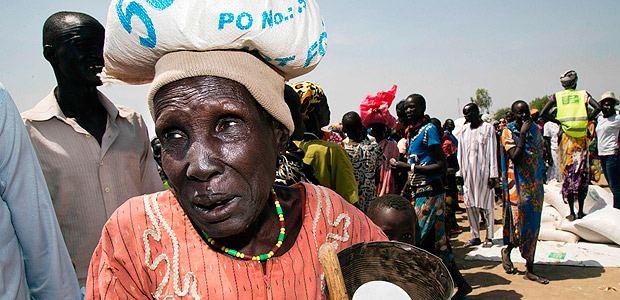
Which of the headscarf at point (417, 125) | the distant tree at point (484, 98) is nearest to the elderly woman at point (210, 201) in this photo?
the headscarf at point (417, 125)

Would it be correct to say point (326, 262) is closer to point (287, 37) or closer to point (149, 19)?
point (287, 37)

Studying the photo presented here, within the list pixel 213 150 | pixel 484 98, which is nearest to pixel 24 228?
pixel 213 150

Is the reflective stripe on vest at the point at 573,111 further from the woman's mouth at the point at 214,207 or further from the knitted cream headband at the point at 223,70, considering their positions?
the woman's mouth at the point at 214,207

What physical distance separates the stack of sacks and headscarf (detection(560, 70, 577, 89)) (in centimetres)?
201

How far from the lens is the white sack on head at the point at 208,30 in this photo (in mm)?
1049

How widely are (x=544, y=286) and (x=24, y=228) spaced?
17.6 ft

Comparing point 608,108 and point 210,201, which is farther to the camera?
point 608,108

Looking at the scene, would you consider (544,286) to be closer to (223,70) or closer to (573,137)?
(573,137)

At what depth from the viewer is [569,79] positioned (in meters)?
7.62

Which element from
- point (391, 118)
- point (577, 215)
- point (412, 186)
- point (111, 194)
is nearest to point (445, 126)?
point (577, 215)

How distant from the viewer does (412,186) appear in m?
4.66

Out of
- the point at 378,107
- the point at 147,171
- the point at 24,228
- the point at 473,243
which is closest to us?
the point at 24,228

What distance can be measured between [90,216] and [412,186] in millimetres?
3406

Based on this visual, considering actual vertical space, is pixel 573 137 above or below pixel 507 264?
above
